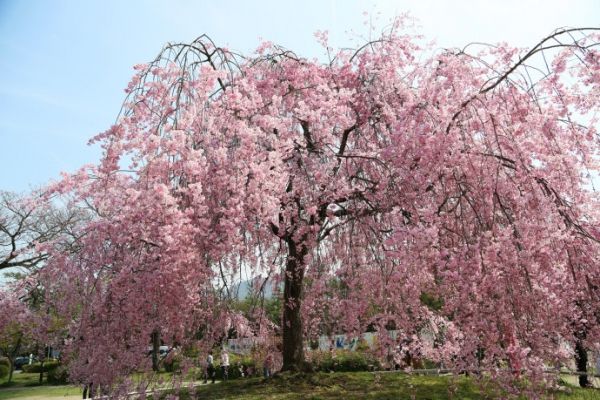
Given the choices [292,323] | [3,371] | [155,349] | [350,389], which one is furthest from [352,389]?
[3,371]

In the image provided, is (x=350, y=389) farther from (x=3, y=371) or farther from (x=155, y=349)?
(x=3, y=371)

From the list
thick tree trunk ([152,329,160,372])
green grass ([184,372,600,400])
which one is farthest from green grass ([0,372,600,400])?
thick tree trunk ([152,329,160,372])

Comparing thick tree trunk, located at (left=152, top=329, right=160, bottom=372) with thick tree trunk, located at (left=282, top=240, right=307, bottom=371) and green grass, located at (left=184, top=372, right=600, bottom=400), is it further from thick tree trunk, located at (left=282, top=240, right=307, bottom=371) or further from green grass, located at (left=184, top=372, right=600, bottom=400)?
thick tree trunk, located at (left=282, top=240, right=307, bottom=371)

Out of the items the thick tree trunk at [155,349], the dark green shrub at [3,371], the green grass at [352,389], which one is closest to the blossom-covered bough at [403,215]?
the thick tree trunk at [155,349]

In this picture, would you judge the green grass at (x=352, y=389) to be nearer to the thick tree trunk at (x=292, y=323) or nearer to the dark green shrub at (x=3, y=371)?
the thick tree trunk at (x=292, y=323)

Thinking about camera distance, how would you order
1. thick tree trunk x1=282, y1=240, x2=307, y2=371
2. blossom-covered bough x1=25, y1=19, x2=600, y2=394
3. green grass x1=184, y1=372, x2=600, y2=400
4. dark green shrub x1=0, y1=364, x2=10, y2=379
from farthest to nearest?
dark green shrub x1=0, y1=364, x2=10, y2=379 < thick tree trunk x1=282, y1=240, x2=307, y2=371 < green grass x1=184, y1=372, x2=600, y2=400 < blossom-covered bough x1=25, y1=19, x2=600, y2=394

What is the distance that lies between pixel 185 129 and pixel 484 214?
3517 mm

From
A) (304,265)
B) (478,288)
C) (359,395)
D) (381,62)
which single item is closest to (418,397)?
(359,395)

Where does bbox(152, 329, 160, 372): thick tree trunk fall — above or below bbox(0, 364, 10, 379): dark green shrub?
above

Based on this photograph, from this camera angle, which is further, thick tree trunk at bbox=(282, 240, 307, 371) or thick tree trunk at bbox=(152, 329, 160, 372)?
thick tree trunk at bbox=(282, 240, 307, 371)

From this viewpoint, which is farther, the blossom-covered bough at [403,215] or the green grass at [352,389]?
the green grass at [352,389]

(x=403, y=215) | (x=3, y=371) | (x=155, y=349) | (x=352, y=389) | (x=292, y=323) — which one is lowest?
(x=352, y=389)

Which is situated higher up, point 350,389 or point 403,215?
point 403,215

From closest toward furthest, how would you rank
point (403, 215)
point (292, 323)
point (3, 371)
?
point (403, 215)
point (292, 323)
point (3, 371)
